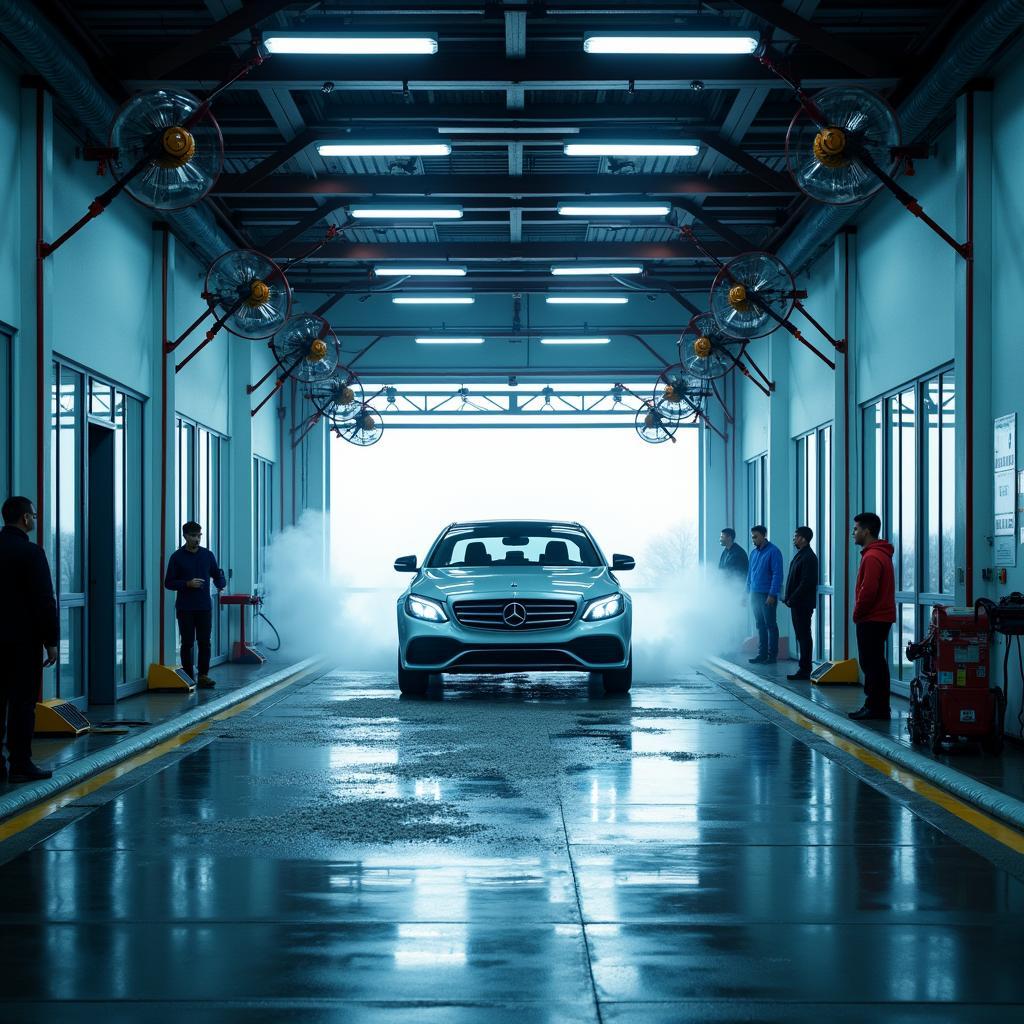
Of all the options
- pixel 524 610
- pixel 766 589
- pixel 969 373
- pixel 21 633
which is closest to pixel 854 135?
pixel 969 373

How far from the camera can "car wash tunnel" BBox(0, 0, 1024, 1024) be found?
518 centimetres

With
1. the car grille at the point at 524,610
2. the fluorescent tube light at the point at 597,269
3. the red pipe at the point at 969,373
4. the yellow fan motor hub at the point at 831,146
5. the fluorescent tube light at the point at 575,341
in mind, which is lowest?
the car grille at the point at 524,610

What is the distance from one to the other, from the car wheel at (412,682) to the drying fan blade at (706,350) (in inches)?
299

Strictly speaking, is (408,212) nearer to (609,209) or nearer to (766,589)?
(609,209)

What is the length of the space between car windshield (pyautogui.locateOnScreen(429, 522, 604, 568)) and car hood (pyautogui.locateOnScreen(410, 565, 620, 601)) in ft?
0.83

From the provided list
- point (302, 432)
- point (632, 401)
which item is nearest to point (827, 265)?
point (302, 432)

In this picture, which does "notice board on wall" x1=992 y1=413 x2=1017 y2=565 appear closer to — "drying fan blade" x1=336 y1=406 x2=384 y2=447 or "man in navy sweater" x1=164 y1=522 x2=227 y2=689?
"man in navy sweater" x1=164 y1=522 x2=227 y2=689

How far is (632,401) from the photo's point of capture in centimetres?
3875

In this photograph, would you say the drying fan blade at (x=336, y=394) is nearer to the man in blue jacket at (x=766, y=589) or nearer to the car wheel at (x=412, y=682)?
the man in blue jacket at (x=766, y=589)

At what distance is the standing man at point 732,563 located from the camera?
74.4ft

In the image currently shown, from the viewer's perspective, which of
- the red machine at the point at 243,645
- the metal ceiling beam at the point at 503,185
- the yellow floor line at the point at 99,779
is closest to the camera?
the yellow floor line at the point at 99,779

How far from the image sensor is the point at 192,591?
15.8 metres

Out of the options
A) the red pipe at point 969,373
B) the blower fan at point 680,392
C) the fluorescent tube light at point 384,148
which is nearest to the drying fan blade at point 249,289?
the fluorescent tube light at point 384,148

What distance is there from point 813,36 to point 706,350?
8492mm
